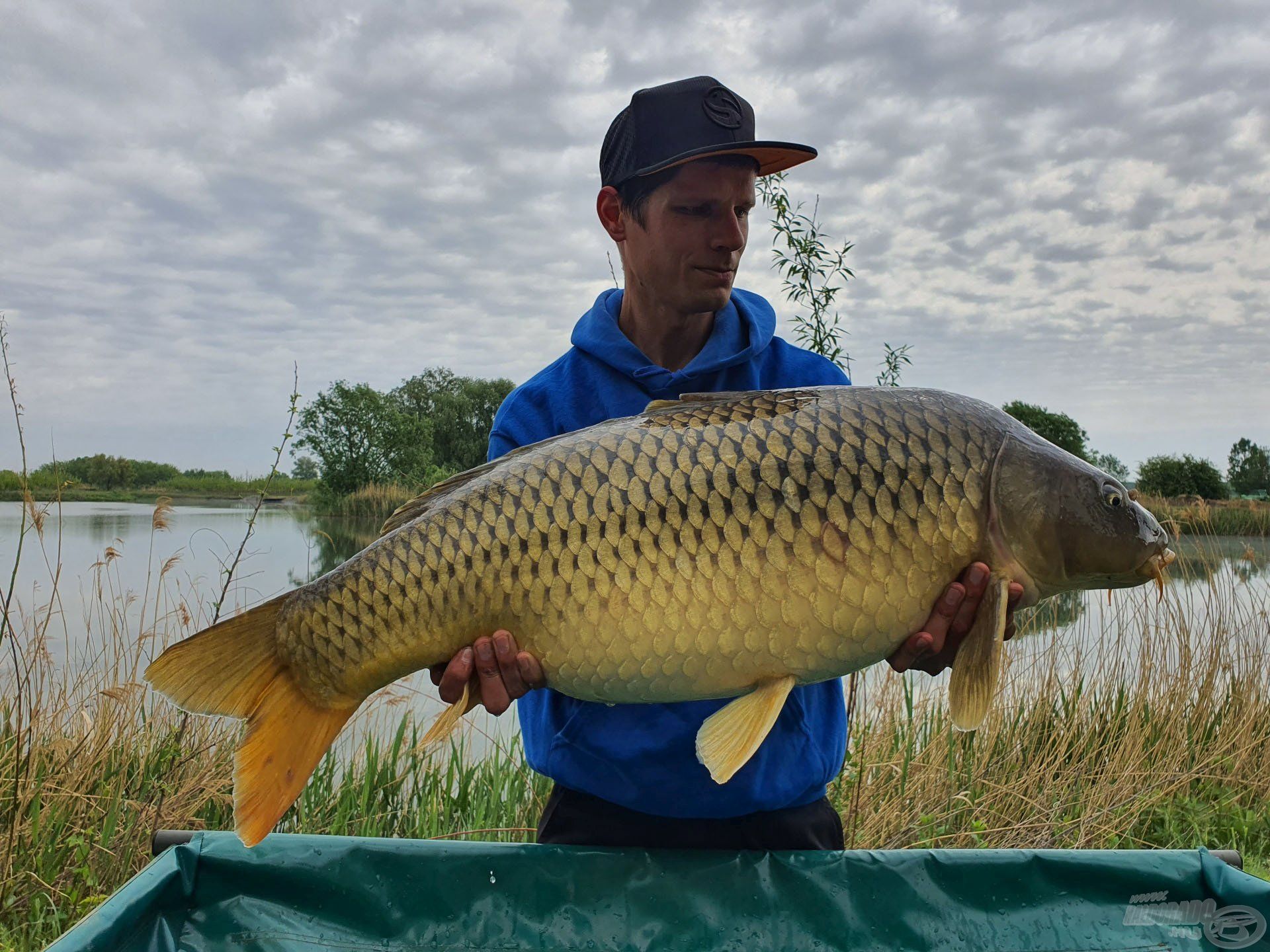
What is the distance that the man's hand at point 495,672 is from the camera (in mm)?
1135

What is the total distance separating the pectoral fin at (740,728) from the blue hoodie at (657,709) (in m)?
0.19

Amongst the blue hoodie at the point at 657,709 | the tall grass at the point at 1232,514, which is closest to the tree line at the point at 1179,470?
the tall grass at the point at 1232,514

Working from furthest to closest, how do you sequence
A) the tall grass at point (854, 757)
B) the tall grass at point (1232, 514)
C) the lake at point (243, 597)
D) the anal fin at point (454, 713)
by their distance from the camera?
the tall grass at point (1232, 514), the lake at point (243, 597), the tall grass at point (854, 757), the anal fin at point (454, 713)

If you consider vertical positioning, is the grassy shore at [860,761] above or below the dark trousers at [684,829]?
below

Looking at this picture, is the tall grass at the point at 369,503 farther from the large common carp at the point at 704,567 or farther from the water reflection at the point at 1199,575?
the large common carp at the point at 704,567

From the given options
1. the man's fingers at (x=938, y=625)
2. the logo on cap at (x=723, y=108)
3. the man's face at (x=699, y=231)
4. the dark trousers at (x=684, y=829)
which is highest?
the logo on cap at (x=723, y=108)

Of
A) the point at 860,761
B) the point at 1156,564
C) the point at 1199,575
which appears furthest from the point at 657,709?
the point at 1199,575

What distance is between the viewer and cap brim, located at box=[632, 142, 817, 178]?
1318 mm

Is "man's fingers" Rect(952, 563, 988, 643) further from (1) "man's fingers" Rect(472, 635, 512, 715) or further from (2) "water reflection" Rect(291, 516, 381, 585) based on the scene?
(2) "water reflection" Rect(291, 516, 381, 585)

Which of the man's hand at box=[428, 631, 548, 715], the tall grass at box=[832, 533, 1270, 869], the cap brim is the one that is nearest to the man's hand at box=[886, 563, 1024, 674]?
the man's hand at box=[428, 631, 548, 715]

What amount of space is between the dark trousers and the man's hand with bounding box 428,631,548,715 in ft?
1.04

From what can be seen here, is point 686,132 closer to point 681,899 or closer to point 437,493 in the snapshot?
point 437,493

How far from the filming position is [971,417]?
1.17 m

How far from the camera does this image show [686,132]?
1375 millimetres
